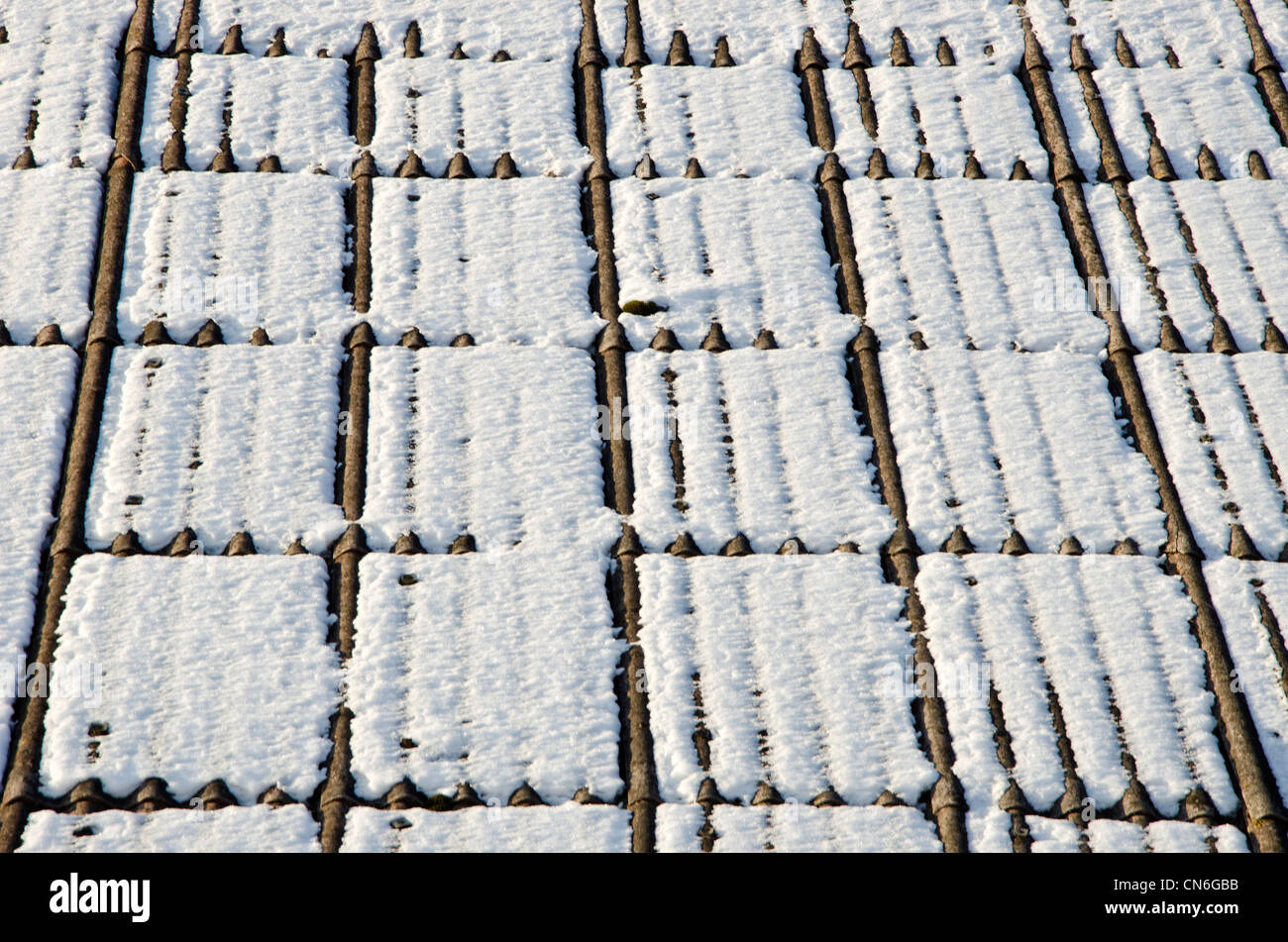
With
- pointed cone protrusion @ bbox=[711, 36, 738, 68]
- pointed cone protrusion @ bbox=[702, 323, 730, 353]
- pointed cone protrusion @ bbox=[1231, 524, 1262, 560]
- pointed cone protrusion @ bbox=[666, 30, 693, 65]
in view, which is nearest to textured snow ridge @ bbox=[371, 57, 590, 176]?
pointed cone protrusion @ bbox=[666, 30, 693, 65]

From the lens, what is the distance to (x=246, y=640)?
23.1 ft

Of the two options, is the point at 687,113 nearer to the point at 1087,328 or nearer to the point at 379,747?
the point at 1087,328

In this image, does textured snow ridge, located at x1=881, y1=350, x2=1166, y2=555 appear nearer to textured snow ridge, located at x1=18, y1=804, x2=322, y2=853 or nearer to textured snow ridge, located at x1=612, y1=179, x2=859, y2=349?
textured snow ridge, located at x1=612, y1=179, x2=859, y2=349

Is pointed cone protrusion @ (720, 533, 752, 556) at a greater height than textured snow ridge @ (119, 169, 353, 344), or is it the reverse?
textured snow ridge @ (119, 169, 353, 344)

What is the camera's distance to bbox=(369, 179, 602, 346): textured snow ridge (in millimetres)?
8516

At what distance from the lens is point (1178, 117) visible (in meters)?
10.1

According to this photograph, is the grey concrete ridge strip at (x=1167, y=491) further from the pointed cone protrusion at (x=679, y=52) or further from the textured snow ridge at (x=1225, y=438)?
the pointed cone protrusion at (x=679, y=52)

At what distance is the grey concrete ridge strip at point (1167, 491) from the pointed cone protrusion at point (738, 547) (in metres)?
2.58

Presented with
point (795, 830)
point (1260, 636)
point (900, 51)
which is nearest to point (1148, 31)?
point (900, 51)

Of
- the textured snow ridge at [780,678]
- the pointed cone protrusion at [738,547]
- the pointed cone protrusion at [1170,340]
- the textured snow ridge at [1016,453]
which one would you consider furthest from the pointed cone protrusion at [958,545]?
the pointed cone protrusion at [1170,340]

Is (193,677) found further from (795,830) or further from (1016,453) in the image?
(1016,453)

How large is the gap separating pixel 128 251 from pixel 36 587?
2.63 metres

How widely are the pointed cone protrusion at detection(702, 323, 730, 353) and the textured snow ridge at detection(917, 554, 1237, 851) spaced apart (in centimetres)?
201

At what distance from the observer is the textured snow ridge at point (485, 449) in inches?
298
